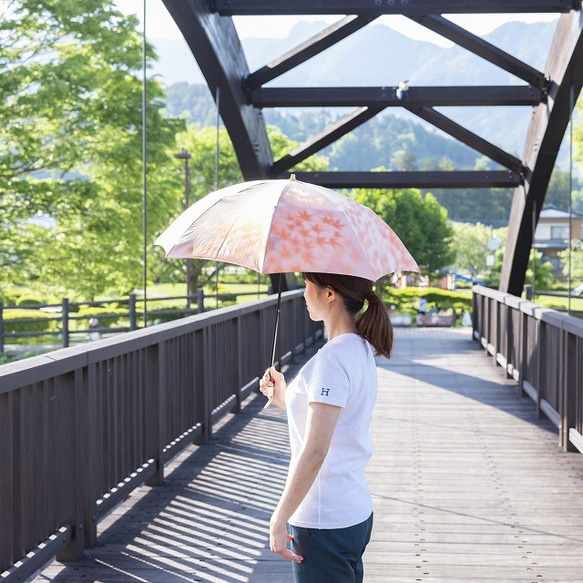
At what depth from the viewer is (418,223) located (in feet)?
249

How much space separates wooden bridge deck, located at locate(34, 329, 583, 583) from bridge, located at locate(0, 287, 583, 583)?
0.04ft

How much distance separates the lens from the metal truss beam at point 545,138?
9.66 metres

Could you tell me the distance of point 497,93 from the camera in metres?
11.1

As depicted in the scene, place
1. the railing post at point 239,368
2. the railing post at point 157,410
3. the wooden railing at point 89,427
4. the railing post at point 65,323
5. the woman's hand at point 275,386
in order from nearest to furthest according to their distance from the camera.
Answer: the woman's hand at point 275,386 → the wooden railing at point 89,427 → the railing post at point 157,410 → the railing post at point 239,368 → the railing post at point 65,323

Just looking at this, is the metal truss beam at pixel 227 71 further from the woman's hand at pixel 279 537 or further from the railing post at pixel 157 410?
the woman's hand at pixel 279 537

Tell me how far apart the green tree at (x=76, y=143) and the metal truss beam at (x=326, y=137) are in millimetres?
8959

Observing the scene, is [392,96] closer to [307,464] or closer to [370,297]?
[370,297]

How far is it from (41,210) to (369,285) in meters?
20.2

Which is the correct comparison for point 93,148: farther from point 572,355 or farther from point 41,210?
point 572,355

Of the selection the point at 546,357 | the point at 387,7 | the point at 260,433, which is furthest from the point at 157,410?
the point at 387,7

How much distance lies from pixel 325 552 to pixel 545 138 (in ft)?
31.9

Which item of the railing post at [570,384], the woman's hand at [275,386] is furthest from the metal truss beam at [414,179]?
the woman's hand at [275,386]

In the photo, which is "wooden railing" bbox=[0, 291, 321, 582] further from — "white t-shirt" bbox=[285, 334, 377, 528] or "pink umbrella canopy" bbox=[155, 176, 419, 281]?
"white t-shirt" bbox=[285, 334, 377, 528]

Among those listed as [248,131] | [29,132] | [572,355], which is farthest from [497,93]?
[29,132]
